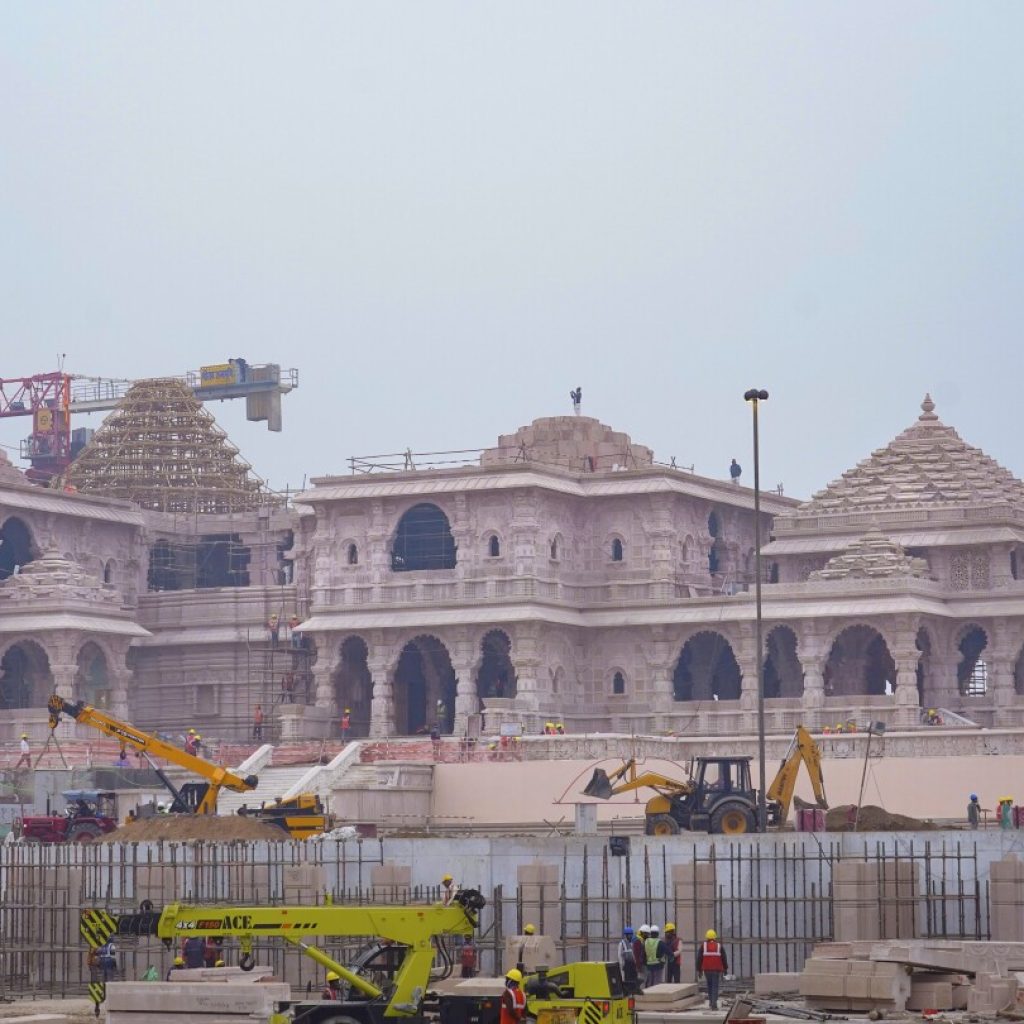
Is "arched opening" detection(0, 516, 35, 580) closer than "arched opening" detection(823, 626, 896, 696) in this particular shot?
No

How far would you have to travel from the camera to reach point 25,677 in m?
104

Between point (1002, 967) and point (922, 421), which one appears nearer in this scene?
point (1002, 967)

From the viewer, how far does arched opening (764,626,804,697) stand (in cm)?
9712

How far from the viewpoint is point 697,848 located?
58.0 m

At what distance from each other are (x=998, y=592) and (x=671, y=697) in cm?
1092

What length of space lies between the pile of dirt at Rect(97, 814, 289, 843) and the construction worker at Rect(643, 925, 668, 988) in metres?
17.6

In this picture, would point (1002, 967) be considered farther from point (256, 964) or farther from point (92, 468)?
point (92, 468)

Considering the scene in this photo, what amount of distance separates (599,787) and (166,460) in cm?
5888

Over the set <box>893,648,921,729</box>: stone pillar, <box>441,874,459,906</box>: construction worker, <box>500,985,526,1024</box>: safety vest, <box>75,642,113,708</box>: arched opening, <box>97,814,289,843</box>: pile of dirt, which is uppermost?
<box>75,642,113,708</box>: arched opening

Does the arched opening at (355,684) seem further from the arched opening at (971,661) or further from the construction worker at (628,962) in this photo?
the construction worker at (628,962)

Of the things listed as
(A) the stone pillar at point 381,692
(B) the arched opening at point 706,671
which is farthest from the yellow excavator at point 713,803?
(B) the arched opening at point 706,671

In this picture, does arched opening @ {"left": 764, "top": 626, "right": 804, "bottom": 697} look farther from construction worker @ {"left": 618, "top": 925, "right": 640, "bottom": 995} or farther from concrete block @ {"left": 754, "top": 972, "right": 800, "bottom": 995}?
concrete block @ {"left": 754, "top": 972, "right": 800, "bottom": 995}

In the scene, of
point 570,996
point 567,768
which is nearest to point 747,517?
point 567,768

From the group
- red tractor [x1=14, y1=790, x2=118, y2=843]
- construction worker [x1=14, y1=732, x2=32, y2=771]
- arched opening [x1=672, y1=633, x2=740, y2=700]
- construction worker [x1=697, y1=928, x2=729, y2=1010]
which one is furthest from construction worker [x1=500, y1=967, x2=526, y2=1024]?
arched opening [x1=672, y1=633, x2=740, y2=700]
